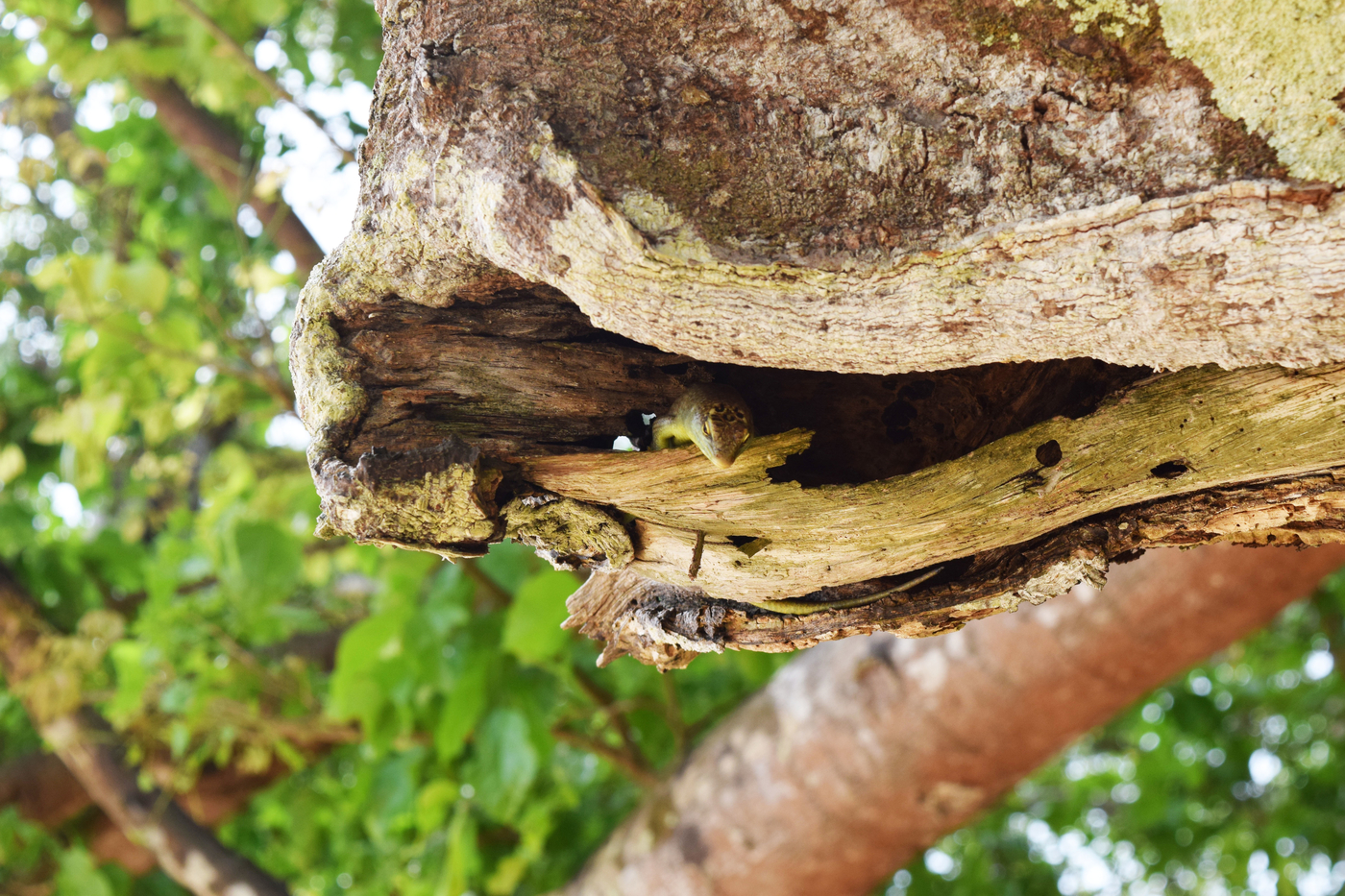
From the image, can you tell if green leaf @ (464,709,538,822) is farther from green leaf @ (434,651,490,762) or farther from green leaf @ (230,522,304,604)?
green leaf @ (230,522,304,604)

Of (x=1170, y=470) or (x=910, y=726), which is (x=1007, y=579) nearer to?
(x=1170, y=470)

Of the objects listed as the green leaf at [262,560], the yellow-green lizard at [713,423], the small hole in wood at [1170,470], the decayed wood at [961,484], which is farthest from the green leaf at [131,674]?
the small hole in wood at [1170,470]

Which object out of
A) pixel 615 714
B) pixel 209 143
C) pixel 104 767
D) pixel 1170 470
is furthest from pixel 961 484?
pixel 104 767

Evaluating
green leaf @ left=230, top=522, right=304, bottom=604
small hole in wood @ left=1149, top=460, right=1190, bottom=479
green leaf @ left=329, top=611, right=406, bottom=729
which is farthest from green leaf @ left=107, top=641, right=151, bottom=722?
small hole in wood @ left=1149, top=460, right=1190, bottom=479

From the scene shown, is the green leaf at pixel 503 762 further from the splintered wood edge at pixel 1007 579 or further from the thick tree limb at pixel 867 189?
the thick tree limb at pixel 867 189

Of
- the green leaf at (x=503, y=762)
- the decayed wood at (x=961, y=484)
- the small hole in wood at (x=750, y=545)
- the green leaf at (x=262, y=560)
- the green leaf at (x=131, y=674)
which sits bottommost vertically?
the green leaf at (x=131, y=674)

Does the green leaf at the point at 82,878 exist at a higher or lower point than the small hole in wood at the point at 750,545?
lower

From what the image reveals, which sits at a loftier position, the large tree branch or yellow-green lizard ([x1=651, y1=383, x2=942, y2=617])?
yellow-green lizard ([x1=651, y1=383, x2=942, y2=617])
